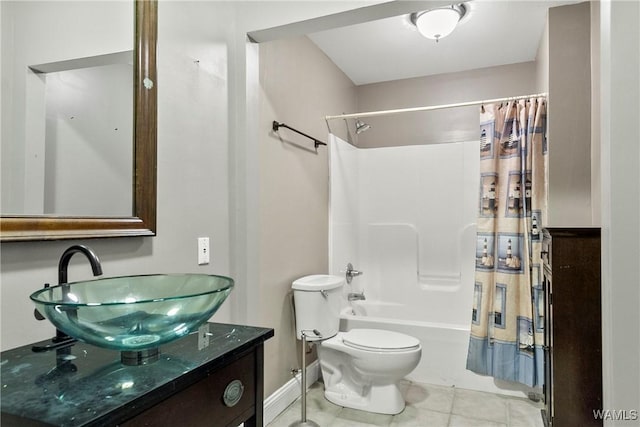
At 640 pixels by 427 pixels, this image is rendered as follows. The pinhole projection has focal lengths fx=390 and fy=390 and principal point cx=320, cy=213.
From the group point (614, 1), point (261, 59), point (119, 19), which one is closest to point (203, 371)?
point (119, 19)

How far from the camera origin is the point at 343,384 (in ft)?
8.21

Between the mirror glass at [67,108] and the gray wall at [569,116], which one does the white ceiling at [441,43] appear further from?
the mirror glass at [67,108]

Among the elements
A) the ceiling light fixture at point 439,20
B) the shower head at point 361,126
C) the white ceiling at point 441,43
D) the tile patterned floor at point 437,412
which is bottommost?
the tile patterned floor at point 437,412

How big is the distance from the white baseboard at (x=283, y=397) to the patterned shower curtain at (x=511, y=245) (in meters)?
1.09

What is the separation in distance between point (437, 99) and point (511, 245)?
1579 millimetres

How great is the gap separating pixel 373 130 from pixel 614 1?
8.12 feet

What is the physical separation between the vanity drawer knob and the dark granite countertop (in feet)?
0.23

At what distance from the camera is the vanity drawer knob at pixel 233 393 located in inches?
37.0

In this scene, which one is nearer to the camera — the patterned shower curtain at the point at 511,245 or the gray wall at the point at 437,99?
the patterned shower curtain at the point at 511,245

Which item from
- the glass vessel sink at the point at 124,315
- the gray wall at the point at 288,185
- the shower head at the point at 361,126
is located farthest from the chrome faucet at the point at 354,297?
the glass vessel sink at the point at 124,315

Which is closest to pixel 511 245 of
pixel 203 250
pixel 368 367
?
pixel 368 367

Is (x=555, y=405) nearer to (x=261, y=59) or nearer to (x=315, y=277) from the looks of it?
(x=315, y=277)

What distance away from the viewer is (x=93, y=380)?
2.52ft

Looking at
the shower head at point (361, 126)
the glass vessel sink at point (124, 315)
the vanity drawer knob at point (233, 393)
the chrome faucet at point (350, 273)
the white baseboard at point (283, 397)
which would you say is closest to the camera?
the glass vessel sink at point (124, 315)
